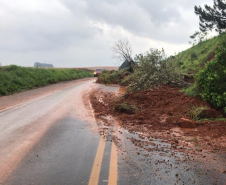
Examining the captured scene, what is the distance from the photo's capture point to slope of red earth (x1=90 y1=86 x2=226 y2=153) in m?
5.56

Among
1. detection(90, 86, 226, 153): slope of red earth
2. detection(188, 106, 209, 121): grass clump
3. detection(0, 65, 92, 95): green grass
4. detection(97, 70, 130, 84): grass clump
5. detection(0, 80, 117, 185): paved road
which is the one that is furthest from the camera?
detection(97, 70, 130, 84): grass clump

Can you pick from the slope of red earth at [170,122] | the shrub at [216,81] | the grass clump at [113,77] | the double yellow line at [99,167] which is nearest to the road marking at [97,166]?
the double yellow line at [99,167]

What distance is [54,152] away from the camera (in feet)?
15.8

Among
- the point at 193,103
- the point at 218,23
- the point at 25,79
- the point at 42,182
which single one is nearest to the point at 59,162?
the point at 42,182

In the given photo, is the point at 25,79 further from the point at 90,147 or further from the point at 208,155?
the point at 208,155

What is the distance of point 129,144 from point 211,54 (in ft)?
77.4

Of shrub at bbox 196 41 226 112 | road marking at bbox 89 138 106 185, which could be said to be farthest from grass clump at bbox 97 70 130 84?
road marking at bbox 89 138 106 185

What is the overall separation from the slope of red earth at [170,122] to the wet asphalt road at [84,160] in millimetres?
525

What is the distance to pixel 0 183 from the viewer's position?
3.51m

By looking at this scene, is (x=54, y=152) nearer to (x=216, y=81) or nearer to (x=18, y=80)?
(x=216, y=81)

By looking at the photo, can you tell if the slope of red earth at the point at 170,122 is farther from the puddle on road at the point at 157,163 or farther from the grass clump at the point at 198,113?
the puddle on road at the point at 157,163

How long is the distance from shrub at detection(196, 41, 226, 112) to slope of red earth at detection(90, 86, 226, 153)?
1.06 feet

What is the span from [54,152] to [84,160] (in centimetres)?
77

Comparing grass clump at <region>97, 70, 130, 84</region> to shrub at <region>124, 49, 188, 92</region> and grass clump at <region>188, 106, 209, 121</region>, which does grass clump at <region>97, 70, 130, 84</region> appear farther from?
grass clump at <region>188, 106, 209, 121</region>
